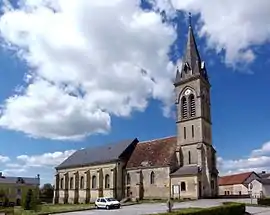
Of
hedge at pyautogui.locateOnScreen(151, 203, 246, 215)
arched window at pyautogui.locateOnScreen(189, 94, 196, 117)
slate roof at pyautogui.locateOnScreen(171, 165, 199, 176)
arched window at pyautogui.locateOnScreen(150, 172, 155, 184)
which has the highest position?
arched window at pyautogui.locateOnScreen(189, 94, 196, 117)

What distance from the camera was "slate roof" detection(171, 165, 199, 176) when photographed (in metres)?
46.9

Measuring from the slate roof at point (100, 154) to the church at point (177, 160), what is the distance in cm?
18

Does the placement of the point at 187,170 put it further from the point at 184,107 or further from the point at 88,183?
the point at 88,183

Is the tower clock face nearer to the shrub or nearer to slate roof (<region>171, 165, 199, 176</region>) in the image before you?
slate roof (<region>171, 165, 199, 176</region>)

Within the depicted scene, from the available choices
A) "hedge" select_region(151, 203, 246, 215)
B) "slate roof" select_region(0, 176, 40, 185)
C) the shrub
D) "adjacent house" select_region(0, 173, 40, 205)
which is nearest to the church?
"hedge" select_region(151, 203, 246, 215)

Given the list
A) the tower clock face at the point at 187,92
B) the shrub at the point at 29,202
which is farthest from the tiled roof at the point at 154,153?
the shrub at the point at 29,202

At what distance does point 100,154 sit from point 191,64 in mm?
24249

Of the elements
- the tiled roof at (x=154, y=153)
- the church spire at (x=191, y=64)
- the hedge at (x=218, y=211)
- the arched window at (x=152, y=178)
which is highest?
the church spire at (x=191, y=64)

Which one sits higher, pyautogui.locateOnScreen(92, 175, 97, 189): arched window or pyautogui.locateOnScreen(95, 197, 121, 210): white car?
pyautogui.locateOnScreen(92, 175, 97, 189): arched window

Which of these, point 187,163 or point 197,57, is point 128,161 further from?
point 197,57

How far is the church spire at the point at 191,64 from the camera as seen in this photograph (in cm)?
5347

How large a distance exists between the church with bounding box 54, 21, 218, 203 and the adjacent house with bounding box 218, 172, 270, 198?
31.9m

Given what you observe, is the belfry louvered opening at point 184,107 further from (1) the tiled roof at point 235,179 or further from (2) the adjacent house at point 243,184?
(1) the tiled roof at point 235,179

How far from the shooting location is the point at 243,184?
85062 mm
